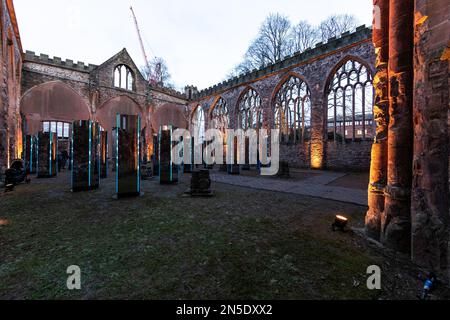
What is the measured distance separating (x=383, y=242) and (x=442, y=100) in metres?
1.95

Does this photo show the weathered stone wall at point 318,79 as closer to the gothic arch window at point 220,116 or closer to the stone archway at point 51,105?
the gothic arch window at point 220,116

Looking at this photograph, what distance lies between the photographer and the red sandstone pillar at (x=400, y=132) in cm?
258

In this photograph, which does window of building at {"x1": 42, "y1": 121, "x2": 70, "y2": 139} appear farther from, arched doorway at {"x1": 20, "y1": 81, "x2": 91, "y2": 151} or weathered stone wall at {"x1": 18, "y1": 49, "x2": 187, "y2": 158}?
weathered stone wall at {"x1": 18, "y1": 49, "x2": 187, "y2": 158}

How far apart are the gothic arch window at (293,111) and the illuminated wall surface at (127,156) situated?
43.2 feet

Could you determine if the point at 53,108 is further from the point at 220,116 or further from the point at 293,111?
the point at 293,111

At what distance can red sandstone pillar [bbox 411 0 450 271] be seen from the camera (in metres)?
2.02

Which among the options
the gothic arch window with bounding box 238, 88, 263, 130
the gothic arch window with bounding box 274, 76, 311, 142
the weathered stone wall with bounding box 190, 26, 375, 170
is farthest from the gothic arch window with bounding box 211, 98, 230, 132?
the gothic arch window with bounding box 274, 76, 311, 142

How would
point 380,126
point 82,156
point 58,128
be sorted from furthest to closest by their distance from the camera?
point 58,128
point 82,156
point 380,126

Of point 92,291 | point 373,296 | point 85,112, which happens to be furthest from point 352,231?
point 85,112

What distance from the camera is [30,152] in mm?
11133

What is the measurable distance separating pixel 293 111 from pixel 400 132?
14.5 metres

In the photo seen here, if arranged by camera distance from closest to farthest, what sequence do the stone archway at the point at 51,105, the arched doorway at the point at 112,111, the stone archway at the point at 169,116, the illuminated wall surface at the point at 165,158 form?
the illuminated wall surface at the point at 165,158 → the stone archway at the point at 51,105 → the arched doorway at the point at 112,111 → the stone archway at the point at 169,116

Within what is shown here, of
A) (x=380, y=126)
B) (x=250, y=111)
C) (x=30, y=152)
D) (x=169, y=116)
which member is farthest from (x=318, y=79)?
(x=30, y=152)

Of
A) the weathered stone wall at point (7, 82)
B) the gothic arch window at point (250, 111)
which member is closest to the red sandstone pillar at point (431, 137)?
the weathered stone wall at point (7, 82)
